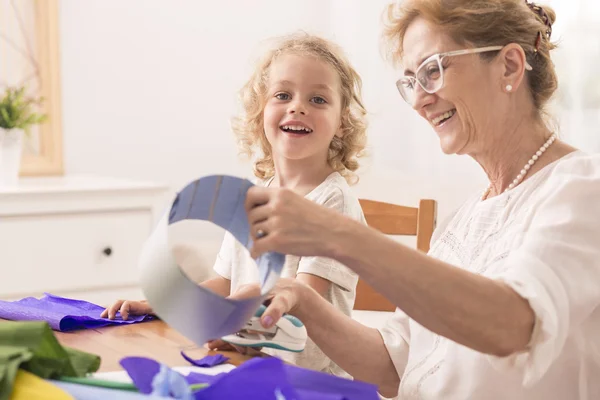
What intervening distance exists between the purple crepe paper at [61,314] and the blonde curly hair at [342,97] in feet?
2.31

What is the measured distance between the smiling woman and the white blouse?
7.14 feet

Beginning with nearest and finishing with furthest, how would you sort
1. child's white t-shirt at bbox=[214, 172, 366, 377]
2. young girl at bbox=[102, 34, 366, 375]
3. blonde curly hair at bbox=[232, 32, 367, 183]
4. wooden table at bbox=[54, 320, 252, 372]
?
wooden table at bbox=[54, 320, 252, 372] < child's white t-shirt at bbox=[214, 172, 366, 377] < young girl at bbox=[102, 34, 366, 375] < blonde curly hair at bbox=[232, 32, 367, 183]

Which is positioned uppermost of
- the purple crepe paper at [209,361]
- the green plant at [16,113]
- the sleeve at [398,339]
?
the green plant at [16,113]

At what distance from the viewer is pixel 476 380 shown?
49.1 inches

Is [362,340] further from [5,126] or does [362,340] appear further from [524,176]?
[5,126]

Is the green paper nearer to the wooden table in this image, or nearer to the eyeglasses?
the wooden table

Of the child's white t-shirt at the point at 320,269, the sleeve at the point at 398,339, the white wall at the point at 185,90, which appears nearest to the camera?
the sleeve at the point at 398,339

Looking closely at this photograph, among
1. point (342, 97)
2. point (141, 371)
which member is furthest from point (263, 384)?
point (342, 97)

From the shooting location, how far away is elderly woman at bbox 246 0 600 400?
103 cm

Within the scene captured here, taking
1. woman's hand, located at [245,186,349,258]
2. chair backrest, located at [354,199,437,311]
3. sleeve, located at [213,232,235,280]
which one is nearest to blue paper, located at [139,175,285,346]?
woman's hand, located at [245,186,349,258]

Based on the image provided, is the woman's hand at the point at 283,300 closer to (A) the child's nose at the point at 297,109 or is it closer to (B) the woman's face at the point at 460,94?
(B) the woman's face at the point at 460,94

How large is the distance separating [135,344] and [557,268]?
0.63 metres

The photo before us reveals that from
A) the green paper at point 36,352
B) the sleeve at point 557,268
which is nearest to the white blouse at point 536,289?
the sleeve at point 557,268

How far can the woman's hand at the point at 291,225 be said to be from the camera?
0.98 metres
